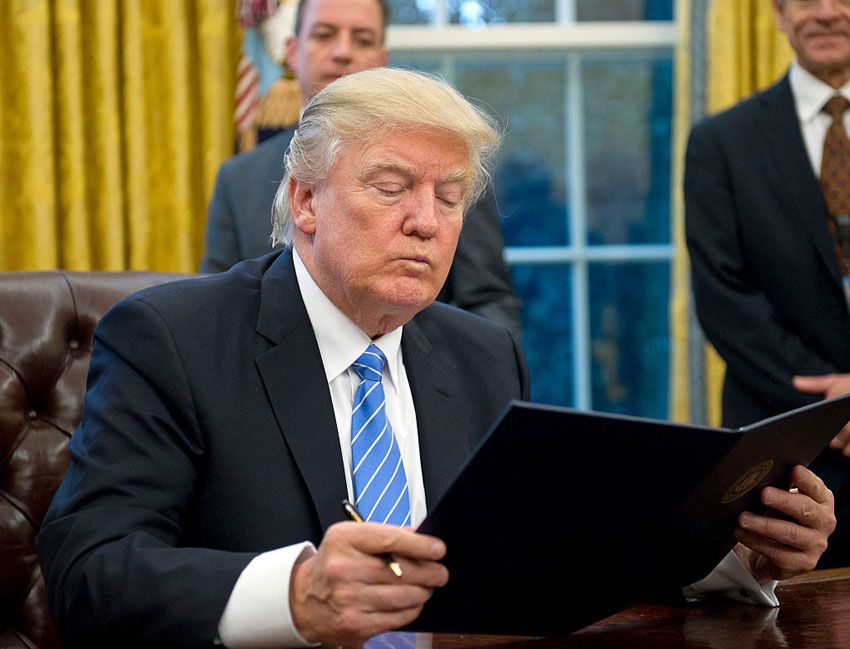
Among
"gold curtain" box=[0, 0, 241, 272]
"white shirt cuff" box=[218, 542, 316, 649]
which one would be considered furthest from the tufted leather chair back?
"gold curtain" box=[0, 0, 241, 272]

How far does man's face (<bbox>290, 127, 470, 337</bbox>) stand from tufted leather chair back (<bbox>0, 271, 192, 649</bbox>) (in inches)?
21.8

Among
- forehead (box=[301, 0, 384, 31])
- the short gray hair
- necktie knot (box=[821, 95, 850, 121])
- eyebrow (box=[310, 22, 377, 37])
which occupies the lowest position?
necktie knot (box=[821, 95, 850, 121])

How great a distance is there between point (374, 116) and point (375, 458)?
474 millimetres

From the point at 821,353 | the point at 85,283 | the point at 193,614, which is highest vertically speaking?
the point at 85,283

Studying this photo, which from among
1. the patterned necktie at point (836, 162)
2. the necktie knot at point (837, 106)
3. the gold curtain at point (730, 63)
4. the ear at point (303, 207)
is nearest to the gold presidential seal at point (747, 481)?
the ear at point (303, 207)

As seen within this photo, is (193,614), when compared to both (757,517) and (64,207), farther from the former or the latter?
(64,207)

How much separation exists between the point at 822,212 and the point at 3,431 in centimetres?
192

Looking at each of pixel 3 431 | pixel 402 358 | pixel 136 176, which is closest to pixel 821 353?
pixel 402 358

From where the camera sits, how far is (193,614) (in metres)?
1.28

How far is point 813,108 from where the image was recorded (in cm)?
291

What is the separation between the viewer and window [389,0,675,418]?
4.20 meters

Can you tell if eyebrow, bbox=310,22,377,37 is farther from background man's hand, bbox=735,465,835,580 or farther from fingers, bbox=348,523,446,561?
fingers, bbox=348,523,446,561

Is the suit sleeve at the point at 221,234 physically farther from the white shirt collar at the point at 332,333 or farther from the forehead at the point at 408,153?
the forehead at the point at 408,153

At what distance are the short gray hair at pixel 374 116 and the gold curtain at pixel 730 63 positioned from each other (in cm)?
234
